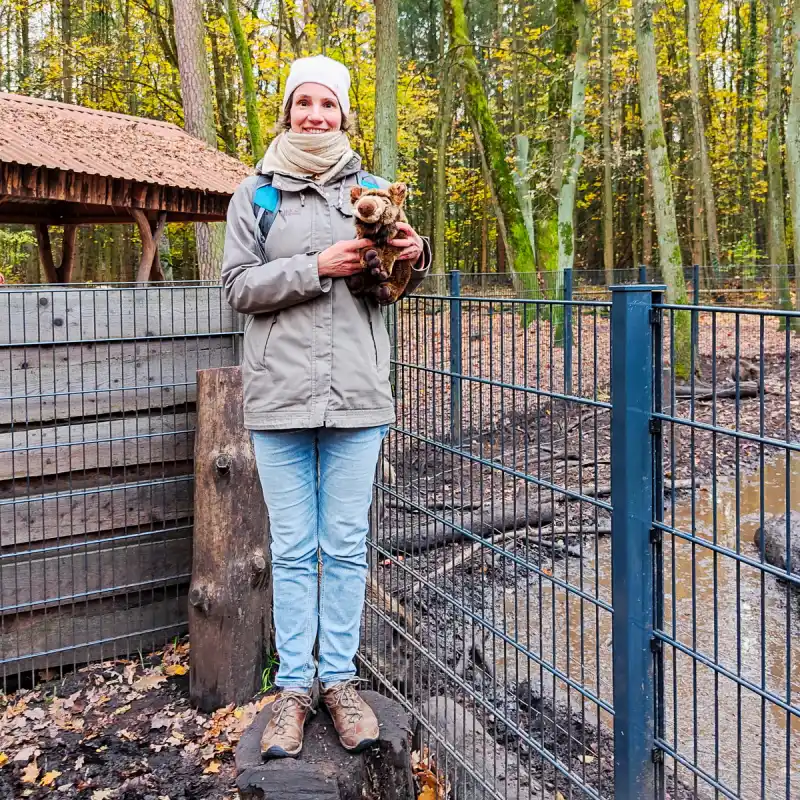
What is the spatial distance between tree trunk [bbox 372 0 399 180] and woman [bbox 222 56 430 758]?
8.27 meters

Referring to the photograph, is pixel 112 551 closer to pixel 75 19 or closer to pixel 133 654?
pixel 133 654

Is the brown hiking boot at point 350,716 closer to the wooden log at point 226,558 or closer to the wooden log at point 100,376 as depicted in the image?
A: the wooden log at point 226,558

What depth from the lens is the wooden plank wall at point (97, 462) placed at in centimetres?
396

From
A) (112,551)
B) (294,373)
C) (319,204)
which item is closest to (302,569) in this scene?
(294,373)

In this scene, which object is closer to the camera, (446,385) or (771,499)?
(446,385)

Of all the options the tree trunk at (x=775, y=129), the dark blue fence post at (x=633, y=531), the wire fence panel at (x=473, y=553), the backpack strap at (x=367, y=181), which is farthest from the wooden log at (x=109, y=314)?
the tree trunk at (x=775, y=129)

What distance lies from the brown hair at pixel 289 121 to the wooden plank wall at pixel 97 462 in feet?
5.60

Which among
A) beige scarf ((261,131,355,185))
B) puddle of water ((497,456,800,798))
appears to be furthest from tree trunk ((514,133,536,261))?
beige scarf ((261,131,355,185))

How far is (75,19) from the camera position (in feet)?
73.1

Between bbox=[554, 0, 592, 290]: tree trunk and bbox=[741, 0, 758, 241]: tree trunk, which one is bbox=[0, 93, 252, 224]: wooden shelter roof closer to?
bbox=[554, 0, 592, 290]: tree trunk

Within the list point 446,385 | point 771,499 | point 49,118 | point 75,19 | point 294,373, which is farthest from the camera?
point 75,19

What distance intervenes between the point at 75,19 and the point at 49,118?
12.7 m

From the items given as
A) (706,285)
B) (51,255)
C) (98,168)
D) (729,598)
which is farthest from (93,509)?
(706,285)

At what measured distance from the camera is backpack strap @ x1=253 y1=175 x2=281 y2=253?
2629 millimetres
